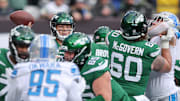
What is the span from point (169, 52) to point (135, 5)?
6436 mm

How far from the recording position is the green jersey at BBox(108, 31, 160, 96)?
→ 14.9 feet

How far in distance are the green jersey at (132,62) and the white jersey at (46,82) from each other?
1211mm

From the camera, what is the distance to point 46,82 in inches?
133

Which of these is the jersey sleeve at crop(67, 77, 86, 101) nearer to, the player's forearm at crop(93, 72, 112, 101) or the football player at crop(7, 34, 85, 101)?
the football player at crop(7, 34, 85, 101)

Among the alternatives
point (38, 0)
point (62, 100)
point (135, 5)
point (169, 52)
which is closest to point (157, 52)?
point (169, 52)

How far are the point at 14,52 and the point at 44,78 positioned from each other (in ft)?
2.11

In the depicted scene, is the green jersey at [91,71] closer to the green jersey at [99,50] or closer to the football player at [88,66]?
the football player at [88,66]

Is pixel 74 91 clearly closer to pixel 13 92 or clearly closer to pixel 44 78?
pixel 44 78

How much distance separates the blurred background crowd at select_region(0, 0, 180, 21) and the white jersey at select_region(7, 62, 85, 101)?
7066 millimetres

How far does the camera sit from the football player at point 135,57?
455 centimetres

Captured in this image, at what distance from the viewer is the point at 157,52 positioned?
4.53m

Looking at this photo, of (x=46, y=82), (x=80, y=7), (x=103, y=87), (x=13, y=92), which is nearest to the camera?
(x=46, y=82)

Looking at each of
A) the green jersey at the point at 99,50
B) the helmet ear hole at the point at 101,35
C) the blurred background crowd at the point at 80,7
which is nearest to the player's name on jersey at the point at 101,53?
the green jersey at the point at 99,50

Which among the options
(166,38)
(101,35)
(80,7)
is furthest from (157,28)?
(80,7)
